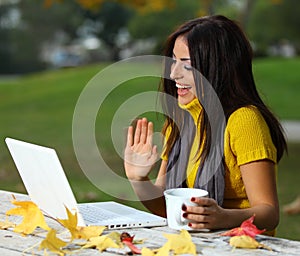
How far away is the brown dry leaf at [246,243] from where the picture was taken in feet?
6.53

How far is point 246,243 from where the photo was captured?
1993mm

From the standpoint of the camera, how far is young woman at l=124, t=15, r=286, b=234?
8.01 ft

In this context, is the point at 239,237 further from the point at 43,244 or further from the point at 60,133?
the point at 60,133

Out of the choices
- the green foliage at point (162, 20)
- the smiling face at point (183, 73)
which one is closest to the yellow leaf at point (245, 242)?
the smiling face at point (183, 73)

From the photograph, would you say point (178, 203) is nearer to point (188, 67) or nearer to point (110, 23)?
point (188, 67)

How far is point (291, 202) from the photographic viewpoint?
6.88 metres

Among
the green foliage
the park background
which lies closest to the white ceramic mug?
the park background

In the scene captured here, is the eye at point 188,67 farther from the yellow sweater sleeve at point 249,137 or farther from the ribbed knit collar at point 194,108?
the yellow sweater sleeve at point 249,137

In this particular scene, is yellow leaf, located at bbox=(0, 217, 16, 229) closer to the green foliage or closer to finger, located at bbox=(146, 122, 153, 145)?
finger, located at bbox=(146, 122, 153, 145)

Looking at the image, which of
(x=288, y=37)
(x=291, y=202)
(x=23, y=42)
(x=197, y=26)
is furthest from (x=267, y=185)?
(x=23, y=42)

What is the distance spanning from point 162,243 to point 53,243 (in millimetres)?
292

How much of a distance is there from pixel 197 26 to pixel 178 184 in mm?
543

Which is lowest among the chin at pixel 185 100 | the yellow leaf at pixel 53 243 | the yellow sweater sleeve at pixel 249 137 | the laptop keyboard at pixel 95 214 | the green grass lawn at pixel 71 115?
the green grass lawn at pixel 71 115

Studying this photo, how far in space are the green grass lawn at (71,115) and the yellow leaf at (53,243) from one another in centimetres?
370
